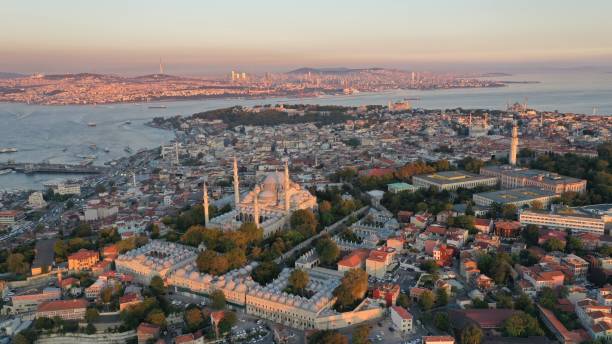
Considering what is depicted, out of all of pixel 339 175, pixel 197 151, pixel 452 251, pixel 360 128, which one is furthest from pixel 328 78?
pixel 452 251

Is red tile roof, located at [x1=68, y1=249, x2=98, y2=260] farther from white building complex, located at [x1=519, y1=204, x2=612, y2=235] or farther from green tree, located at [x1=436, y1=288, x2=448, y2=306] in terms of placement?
white building complex, located at [x1=519, y1=204, x2=612, y2=235]

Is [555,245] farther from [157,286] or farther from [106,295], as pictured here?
[106,295]

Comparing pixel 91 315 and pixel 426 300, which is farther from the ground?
pixel 426 300

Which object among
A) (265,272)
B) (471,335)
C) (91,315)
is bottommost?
(91,315)

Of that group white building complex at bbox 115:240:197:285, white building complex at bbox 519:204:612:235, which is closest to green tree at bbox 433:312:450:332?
white building complex at bbox 115:240:197:285

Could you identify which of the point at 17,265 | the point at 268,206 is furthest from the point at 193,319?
the point at 268,206

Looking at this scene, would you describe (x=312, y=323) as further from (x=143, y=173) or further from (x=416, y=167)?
(x=143, y=173)
